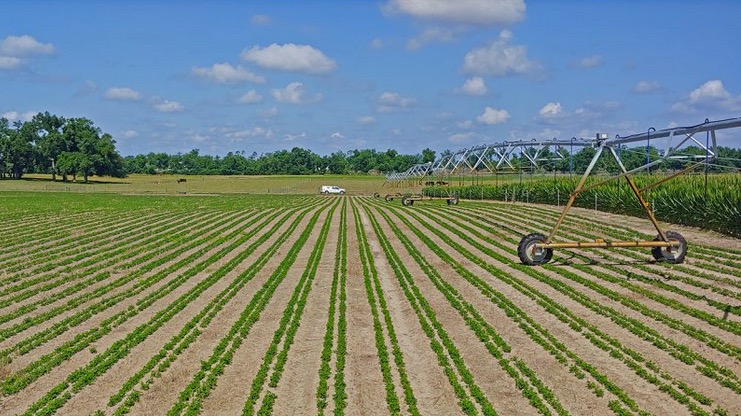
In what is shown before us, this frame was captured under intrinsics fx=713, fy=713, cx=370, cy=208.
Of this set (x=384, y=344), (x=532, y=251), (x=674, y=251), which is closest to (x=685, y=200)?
(x=674, y=251)

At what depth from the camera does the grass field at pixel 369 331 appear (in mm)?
10328

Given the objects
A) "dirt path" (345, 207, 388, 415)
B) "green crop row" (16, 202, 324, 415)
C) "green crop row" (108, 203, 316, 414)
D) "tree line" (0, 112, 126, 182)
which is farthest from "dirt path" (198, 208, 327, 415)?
"tree line" (0, 112, 126, 182)

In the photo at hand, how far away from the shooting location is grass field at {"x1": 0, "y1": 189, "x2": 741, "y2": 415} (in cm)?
1033

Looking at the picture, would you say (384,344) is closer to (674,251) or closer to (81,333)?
(81,333)

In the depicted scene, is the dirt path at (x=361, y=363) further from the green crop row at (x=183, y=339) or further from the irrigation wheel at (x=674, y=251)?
the irrigation wheel at (x=674, y=251)

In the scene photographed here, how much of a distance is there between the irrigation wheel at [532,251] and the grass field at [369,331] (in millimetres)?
454

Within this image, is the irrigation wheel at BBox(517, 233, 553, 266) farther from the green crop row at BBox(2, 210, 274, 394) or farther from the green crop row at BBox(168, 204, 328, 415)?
the green crop row at BBox(2, 210, 274, 394)

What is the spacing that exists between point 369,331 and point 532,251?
31.4 feet

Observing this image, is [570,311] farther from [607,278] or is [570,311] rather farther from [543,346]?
[607,278]

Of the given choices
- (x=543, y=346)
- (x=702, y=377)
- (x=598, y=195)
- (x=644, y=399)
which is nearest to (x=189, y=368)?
(x=543, y=346)

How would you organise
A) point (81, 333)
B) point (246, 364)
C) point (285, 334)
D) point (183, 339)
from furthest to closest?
point (81, 333)
point (285, 334)
point (183, 339)
point (246, 364)

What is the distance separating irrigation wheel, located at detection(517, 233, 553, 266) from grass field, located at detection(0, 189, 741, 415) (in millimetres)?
454

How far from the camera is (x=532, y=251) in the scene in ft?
73.3

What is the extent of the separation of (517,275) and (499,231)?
13.6 metres
